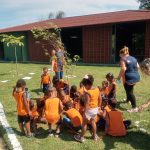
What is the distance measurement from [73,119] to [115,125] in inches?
35.5

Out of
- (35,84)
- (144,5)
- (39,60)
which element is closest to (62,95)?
(35,84)

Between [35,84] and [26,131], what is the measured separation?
733 centimetres

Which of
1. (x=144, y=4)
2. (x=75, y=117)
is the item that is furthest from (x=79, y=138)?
(x=144, y=4)

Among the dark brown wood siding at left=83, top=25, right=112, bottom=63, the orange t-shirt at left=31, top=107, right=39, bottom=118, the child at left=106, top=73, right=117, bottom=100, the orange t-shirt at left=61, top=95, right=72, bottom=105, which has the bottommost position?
the orange t-shirt at left=31, top=107, right=39, bottom=118

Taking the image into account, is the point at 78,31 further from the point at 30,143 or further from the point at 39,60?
the point at 30,143

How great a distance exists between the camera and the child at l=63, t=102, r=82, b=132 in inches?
268

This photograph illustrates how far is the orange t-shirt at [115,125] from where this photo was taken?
21.7ft

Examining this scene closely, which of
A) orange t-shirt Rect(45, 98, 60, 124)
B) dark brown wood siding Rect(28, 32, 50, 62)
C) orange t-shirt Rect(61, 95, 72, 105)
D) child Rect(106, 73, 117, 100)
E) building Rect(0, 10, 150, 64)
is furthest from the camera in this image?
dark brown wood siding Rect(28, 32, 50, 62)

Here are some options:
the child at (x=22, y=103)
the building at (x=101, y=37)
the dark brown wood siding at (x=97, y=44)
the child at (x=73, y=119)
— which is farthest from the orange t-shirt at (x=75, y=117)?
the dark brown wood siding at (x=97, y=44)

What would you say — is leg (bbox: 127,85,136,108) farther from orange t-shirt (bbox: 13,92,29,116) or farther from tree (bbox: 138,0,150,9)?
tree (bbox: 138,0,150,9)

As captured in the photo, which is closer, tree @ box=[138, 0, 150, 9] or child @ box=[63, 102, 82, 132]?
child @ box=[63, 102, 82, 132]

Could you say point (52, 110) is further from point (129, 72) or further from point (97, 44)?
point (97, 44)

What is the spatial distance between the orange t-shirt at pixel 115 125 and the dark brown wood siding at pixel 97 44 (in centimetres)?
1740

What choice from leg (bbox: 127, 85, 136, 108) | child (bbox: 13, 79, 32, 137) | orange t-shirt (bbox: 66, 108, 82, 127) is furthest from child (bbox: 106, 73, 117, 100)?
child (bbox: 13, 79, 32, 137)
